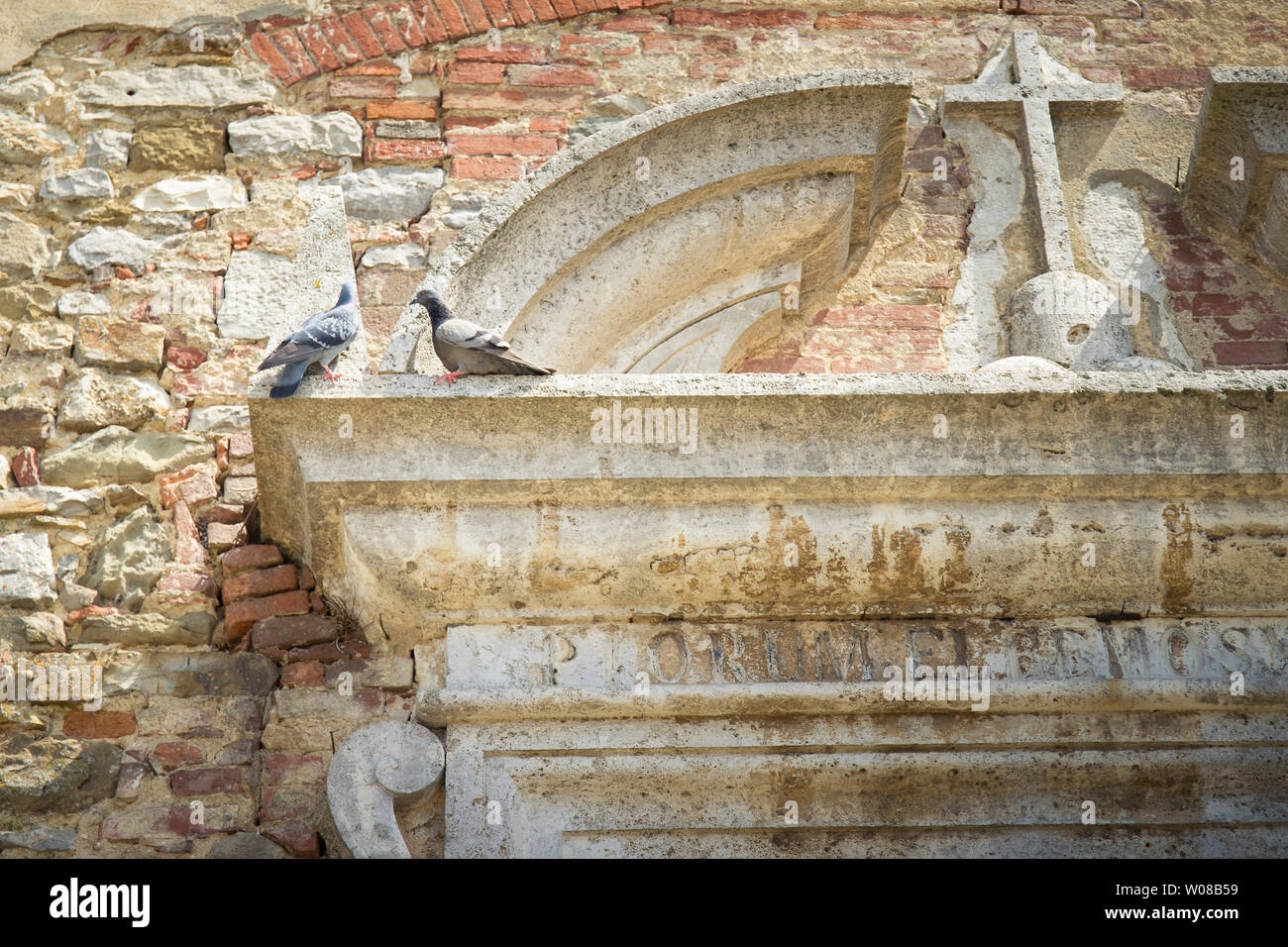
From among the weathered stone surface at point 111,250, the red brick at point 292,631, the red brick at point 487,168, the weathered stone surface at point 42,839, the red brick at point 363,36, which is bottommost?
the weathered stone surface at point 42,839

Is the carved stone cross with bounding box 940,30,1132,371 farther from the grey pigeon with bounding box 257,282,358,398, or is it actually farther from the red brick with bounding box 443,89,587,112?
the grey pigeon with bounding box 257,282,358,398

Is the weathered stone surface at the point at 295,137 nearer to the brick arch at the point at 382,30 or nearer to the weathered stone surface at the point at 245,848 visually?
Result: the brick arch at the point at 382,30

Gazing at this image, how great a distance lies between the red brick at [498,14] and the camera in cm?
414

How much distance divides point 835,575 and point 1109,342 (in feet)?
3.18


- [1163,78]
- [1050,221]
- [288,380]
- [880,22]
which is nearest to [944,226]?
[1050,221]

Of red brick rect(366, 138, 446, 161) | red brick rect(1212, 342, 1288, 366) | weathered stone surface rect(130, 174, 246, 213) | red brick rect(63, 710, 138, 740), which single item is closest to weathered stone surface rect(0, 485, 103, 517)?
red brick rect(63, 710, 138, 740)

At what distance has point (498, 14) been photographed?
414 cm

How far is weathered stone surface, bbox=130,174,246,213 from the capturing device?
3.81 m

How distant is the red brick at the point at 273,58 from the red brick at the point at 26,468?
125cm

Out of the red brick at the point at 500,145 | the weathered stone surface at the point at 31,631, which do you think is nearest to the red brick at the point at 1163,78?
the red brick at the point at 500,145

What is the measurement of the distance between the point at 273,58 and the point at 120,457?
1.28 m

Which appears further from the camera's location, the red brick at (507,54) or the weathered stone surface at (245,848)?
the red brick at (507,54)
